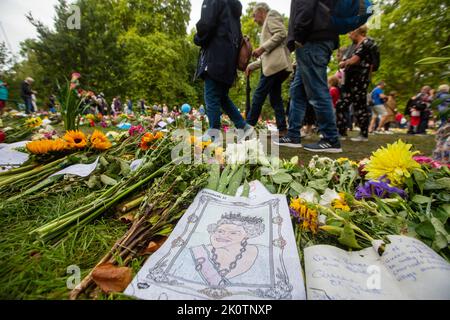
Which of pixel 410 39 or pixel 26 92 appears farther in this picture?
pixel 410 39

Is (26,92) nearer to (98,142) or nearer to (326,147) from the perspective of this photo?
(98,142)

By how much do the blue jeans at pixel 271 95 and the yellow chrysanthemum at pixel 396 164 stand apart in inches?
84.6

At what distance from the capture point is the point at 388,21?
11531 millimetres

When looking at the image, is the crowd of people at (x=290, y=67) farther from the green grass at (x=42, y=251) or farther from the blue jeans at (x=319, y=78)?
the green grass at (x=42, y=251)

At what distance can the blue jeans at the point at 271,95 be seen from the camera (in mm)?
3061

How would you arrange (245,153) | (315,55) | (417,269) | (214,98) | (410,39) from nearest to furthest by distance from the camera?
(417,269)
(245,153)
(315,55)
(214,98)
(410,39)

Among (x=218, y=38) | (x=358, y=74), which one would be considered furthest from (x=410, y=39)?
(x=218, y=38)

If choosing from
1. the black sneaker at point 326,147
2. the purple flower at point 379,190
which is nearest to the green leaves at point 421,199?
the purple flower at point 379,190

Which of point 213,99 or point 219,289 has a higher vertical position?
point 213,99

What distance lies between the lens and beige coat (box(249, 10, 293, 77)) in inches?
116

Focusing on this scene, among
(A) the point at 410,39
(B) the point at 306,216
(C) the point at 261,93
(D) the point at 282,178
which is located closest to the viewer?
(B) the point at 306,216

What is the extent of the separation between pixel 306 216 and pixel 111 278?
74cm

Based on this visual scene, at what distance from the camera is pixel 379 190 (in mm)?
1139
